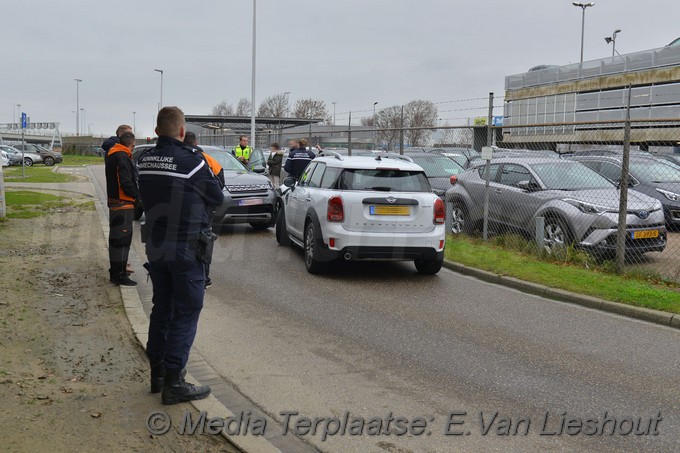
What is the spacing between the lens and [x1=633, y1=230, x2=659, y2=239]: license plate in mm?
10234

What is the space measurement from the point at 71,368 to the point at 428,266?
18.8 feet

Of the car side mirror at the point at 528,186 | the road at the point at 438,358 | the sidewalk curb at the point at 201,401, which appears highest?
the car side mirror at the point at 528,186

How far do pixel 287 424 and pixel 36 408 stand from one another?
1.66m

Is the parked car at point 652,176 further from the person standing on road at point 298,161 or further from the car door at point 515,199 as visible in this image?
the person standing on road at point 298,161

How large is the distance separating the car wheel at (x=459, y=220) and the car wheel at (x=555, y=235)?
91.5 inches

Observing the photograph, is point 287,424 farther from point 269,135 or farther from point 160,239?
point 269,135

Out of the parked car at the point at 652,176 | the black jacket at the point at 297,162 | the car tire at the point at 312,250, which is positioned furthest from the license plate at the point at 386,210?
the black jacket at the point at 297,162

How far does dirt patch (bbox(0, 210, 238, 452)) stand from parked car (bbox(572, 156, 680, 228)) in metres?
10.2

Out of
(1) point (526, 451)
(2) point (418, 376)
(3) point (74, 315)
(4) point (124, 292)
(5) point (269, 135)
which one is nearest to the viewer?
(1) point (526, 451)

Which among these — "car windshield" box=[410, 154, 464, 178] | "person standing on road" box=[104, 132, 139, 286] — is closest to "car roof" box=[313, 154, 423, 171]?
"person standing on road" box=[104, 132, 139, 286]

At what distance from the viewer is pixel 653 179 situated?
14844mm

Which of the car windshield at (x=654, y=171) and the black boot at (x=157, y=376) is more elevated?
the car windshield at (x=654, y=171)

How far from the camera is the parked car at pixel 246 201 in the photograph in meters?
13.4

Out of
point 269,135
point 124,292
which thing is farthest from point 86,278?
point 269,135
